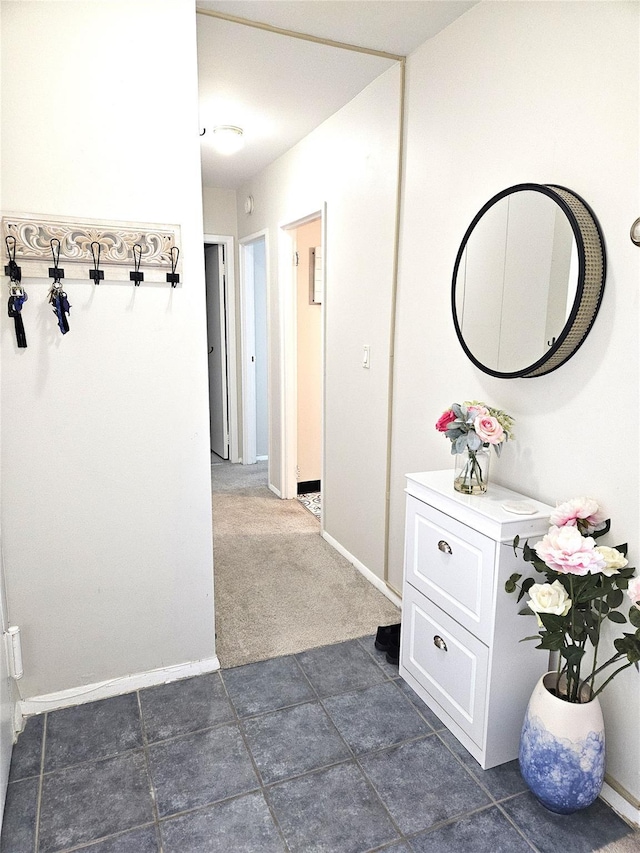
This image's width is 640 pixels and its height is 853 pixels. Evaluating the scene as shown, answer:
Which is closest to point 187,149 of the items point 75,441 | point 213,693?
point 75,441

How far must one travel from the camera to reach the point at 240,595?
9.40 feet

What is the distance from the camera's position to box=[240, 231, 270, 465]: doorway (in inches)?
197

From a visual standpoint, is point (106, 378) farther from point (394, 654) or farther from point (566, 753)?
point (566, 753)

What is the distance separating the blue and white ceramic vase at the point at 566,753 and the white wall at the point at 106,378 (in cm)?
125

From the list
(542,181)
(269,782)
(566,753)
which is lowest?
(269,782)

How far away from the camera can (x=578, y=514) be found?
1596 mm

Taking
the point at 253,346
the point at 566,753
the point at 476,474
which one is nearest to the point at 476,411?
the point at 476,474

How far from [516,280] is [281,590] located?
187 centimetres

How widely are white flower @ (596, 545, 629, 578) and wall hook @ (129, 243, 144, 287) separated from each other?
1.62m

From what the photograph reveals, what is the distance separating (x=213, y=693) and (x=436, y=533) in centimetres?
102

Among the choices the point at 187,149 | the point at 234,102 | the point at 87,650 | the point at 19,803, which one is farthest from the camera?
the point at 234,102

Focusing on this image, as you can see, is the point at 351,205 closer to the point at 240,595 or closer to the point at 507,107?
the point at 507,107

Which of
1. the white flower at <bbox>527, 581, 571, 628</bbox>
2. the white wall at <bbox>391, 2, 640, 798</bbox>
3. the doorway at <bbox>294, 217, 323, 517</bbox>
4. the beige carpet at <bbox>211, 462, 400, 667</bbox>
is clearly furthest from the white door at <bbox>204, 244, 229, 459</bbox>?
Result: the white flower at <bbox>527, 581, 571, 628</bbox>

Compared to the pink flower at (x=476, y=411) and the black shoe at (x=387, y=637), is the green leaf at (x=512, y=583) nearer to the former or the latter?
the pink flower at (x=476, y=411)
